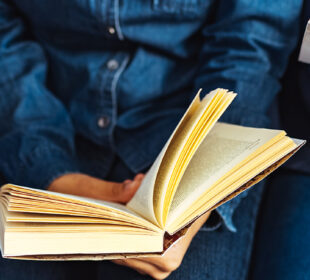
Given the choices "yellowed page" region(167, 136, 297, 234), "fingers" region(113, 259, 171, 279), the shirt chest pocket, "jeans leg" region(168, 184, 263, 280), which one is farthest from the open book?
the shirt chest pocket

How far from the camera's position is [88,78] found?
2.85ft

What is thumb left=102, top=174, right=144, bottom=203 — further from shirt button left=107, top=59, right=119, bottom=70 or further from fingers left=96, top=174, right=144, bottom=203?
shirt button left=107, top=59, right=119, bottom=70

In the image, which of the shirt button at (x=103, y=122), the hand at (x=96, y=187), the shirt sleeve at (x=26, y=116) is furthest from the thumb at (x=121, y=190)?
the shirt button at (x=103, y=122)

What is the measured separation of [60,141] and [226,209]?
42 cm

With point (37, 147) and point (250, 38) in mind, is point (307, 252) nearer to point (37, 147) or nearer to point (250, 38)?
point (250, 38)

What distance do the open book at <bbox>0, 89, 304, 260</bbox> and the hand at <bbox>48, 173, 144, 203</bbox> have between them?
181 mm

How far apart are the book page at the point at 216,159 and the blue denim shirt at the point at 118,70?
0.65 ft

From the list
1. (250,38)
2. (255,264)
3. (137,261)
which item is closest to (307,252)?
→ (255,264)

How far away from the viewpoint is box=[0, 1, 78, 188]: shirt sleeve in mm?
754

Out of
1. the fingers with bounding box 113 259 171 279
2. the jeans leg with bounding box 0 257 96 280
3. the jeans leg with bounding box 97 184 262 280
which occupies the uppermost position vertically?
the fingers with bounding box 113 259 171 279

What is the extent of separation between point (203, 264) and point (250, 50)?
44 cm

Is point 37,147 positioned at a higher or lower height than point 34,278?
higher

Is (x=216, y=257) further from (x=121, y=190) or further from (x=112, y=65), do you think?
(x=112, y=65)

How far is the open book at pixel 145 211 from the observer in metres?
0.43
